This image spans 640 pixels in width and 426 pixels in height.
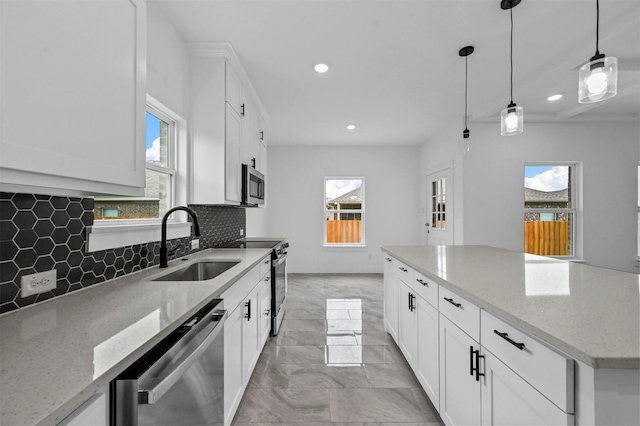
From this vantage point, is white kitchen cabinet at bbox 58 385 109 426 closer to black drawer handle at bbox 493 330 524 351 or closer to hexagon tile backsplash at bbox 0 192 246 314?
hexagon tile backsplash at bbox 0 192 246 314

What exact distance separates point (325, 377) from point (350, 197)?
436 centimetres

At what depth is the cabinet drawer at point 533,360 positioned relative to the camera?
0.81 metres

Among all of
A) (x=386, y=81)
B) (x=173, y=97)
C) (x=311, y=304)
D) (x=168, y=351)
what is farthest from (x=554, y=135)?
(x=168, y=351)

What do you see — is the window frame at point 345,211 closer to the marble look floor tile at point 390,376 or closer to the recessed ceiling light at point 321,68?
A: the recessed ceiling light at point 321,68

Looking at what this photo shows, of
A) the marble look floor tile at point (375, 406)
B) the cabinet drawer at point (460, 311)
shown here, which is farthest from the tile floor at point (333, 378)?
the cabinet drawer at point (460, 311)

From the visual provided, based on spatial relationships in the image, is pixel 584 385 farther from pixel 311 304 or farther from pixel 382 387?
pixel 311 304

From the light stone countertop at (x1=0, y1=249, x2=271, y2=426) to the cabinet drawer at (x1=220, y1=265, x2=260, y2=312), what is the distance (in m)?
0.13

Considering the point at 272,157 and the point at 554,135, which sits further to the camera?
the point at 272,157

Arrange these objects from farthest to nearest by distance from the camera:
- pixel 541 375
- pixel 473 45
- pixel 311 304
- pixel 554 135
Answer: pixel 554 135 < pixel 311 304 < pixel 473 45 < pixel 541 375

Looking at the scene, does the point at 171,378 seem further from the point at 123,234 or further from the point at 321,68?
the point at 321,68

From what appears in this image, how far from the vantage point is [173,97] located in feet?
7.43

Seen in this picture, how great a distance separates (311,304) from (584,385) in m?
3.52

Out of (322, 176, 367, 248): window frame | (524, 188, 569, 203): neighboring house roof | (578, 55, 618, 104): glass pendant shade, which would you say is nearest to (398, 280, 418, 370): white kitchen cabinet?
(578, 55, 618, 104): glass pendant shade

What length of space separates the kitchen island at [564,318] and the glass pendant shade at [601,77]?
99cm
